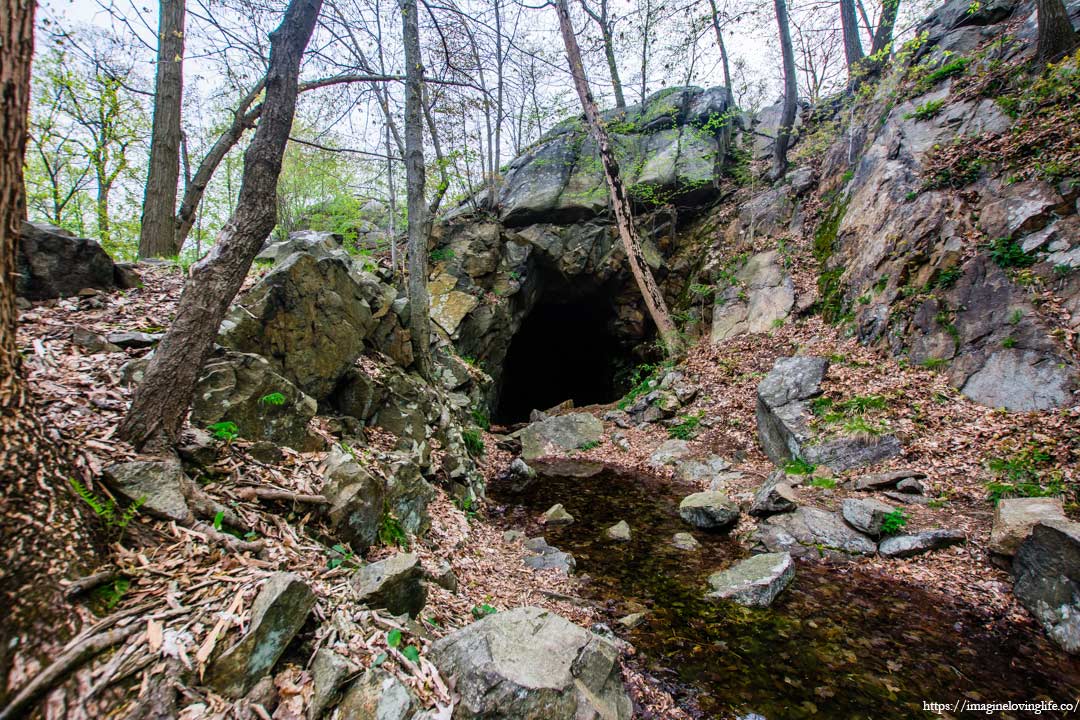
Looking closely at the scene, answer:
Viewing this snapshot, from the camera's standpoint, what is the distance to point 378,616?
268cm

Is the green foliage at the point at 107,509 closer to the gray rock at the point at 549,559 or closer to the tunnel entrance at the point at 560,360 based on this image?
the gray rock at the point at 549,559

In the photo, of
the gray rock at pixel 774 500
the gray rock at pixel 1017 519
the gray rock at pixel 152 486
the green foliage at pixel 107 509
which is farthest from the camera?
the gray rock at pixel 774 500

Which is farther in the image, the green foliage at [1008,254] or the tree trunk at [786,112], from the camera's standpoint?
the tree trunk at [786,112]

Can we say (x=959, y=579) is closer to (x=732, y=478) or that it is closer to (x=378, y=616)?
(x=732, y=478)

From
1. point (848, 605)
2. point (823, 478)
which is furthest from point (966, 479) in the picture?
point (848, 605)

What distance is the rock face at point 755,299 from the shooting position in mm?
11273

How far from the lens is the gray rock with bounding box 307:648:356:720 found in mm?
1994

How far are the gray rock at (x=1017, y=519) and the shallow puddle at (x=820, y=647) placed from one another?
81 cm

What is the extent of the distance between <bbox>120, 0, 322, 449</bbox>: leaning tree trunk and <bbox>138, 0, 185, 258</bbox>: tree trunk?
22.9 feet

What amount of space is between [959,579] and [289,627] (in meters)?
5.97

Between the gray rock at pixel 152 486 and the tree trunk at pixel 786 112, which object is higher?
the tree trunk at pixel 786 112

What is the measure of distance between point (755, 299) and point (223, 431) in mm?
12194

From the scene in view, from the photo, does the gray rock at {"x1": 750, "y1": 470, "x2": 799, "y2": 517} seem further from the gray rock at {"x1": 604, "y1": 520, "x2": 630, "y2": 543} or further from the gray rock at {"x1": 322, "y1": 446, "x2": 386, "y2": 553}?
the gray rock at {"x1": 322, "y1": 446, "x2": 386, "y2": 553}

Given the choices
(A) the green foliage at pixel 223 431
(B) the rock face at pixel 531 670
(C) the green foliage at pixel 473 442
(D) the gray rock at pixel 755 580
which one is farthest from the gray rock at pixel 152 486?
(C) the green foliage at pixel 473 442
